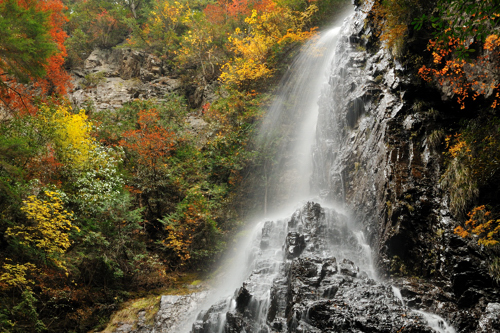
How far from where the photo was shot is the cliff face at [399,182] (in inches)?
247

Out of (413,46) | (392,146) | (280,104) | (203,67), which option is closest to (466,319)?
(392,146)

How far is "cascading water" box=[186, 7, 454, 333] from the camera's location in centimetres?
589

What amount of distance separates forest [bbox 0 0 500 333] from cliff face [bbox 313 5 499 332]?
0.43m

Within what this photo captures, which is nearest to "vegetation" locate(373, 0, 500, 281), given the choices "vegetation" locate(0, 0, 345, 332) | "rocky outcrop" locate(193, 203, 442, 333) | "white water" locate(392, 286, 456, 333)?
"white water" locate(392, 286, 456, 333)

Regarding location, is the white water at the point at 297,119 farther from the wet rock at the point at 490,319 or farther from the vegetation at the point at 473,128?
the wet rock at the point at 490,319

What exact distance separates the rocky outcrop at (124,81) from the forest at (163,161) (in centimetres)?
102

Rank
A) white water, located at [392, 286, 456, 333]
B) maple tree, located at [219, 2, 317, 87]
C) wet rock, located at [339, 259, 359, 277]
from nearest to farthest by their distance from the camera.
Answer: white water, located at [392, 286, 456, 333] < wet rock, located at [339, 259, 359, 277] < maple tree, located at [219, 2, 317, 87]

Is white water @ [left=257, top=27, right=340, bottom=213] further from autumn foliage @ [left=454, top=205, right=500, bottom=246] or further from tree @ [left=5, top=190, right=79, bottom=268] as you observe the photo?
tree @ [left=5, top=190, right=79, bottom=268]

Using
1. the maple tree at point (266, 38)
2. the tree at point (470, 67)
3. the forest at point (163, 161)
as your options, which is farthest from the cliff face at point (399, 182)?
the maple tree at point (266, 38)

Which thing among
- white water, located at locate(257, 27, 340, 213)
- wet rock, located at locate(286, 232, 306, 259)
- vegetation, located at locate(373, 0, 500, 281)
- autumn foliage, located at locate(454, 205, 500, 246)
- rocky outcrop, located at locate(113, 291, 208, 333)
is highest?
white water, located at locate(257, 27, 340, 213)

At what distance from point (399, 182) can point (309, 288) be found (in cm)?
424

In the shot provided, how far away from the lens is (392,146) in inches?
352

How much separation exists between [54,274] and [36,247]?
1136 millimetres

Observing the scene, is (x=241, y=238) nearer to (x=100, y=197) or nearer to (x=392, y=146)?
(x=100, y=197)
